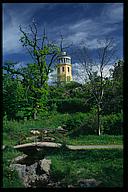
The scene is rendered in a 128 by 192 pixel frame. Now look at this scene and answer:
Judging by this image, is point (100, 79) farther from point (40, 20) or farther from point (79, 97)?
point (40, 20)

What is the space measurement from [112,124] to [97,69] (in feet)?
1.85

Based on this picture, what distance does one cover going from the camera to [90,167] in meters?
3.76

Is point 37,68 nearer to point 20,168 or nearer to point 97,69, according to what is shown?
point 97,69

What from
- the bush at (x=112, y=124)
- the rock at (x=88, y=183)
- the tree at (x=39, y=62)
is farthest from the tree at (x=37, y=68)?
the rock at (x=88, y=183)

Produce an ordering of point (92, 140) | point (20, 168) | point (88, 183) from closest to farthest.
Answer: point (88, 183)
point (20, 168)
point (92, 140)

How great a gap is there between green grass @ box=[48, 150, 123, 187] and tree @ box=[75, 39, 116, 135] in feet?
0.89

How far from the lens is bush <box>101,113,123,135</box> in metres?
3.80

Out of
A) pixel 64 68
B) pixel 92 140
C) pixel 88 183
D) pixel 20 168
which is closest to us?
pixel 88 183

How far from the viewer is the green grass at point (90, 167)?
371 cm

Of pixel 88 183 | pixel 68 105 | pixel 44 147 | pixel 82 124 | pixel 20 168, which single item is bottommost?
pixel 88 183

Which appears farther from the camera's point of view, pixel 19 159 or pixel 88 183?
pixel 19 159

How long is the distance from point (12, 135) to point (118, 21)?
1.44 meters

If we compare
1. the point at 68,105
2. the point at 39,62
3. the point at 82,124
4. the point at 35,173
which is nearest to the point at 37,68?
the point at 39,62

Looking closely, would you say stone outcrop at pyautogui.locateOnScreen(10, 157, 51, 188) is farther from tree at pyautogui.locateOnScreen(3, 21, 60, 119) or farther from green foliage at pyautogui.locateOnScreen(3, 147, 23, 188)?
tree at pyautogui.locateOnScreen(3, 21, 60, 119)
